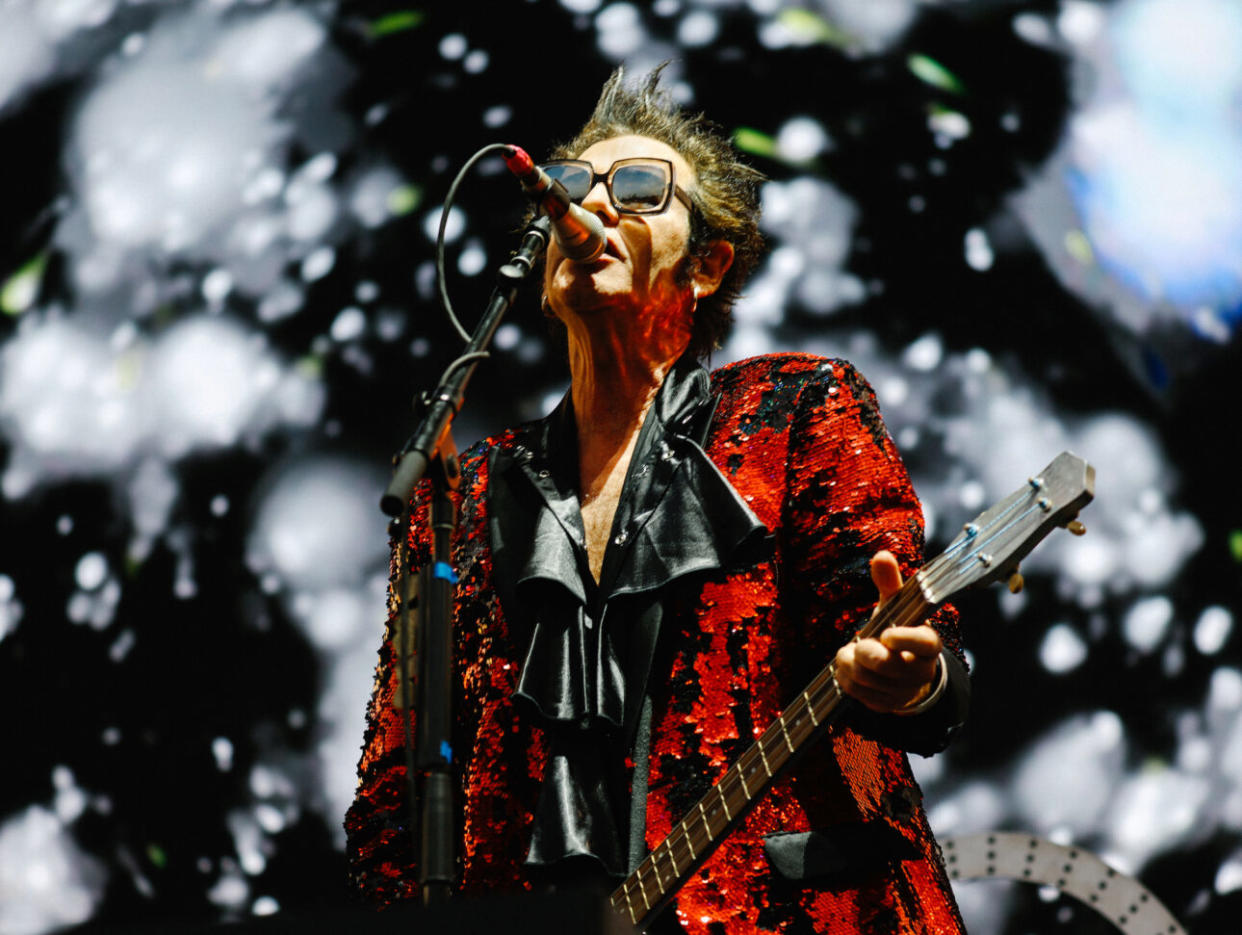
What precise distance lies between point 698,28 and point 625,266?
1.12 m

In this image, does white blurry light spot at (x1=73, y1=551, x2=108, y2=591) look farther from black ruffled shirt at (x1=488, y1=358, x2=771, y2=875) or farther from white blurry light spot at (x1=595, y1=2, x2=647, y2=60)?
white blurry light spot at (x1=595, y1=2, x2=647, y2=60)

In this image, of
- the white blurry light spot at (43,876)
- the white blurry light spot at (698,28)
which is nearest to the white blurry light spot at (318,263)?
the white blurry light spot at (698,28)

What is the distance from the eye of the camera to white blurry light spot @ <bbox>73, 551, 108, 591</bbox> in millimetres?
3072

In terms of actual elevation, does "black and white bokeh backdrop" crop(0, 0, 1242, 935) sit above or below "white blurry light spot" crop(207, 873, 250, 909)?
above

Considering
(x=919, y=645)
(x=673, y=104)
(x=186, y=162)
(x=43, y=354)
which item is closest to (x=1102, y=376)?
(x=673, y=104)

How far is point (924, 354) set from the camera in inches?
108

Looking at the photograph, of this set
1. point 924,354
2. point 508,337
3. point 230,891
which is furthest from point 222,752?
point 924,354

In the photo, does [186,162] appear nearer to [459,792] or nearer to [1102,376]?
[459,792]

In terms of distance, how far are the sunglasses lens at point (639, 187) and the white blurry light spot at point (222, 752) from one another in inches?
59.0

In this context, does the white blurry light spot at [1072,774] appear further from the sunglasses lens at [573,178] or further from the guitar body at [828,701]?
the sunglasses lens at [573,178]

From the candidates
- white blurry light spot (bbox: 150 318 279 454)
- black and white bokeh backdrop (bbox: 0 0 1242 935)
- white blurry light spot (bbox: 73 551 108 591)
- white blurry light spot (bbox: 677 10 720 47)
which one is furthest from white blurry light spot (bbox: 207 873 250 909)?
white blurry light spot (bbox: 677 10 720 47)

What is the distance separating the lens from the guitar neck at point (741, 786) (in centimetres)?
165

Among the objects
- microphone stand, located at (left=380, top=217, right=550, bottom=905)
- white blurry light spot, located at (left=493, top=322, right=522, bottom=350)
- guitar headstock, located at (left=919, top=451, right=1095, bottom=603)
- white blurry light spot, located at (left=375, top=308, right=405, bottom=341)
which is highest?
microphone stand, located at (left=380, top=217, right=550, bottom=905)

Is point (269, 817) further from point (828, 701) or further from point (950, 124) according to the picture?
point (950, 124)
